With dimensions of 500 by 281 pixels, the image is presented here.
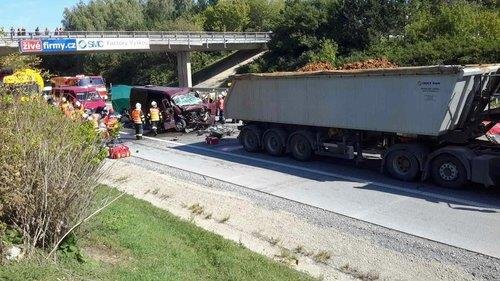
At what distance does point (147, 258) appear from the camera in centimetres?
685

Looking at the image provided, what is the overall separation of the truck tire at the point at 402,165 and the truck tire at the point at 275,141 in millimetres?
4176

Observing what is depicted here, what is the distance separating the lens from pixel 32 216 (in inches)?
238

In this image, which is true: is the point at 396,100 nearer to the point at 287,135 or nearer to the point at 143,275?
the point at 287,135

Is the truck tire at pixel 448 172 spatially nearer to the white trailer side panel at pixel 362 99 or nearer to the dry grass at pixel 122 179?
the white trailer side panel at pixel 362 99

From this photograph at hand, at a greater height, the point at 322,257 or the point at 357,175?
the point at 357,175

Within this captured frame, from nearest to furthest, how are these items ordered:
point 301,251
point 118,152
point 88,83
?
point 301,251 < point 118,152 < point 88,83

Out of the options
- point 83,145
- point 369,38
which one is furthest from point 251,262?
point 369,38

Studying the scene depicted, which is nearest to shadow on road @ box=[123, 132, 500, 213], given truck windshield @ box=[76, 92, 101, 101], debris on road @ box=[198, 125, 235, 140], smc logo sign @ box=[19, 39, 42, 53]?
debris on road @ box=[198, 125, 235, 140]

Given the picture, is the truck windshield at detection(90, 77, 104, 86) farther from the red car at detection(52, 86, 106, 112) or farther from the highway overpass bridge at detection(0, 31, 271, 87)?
the highway overpass bridge at detection(0, 31, 271, 87)

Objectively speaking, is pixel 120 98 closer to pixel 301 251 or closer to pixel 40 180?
pixel 301 251

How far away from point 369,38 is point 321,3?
28.7 feet

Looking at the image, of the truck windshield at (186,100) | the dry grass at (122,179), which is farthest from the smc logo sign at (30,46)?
the dry grass at (122,179)

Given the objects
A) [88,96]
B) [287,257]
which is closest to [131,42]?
[88,96]

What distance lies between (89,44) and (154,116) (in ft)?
91.3
